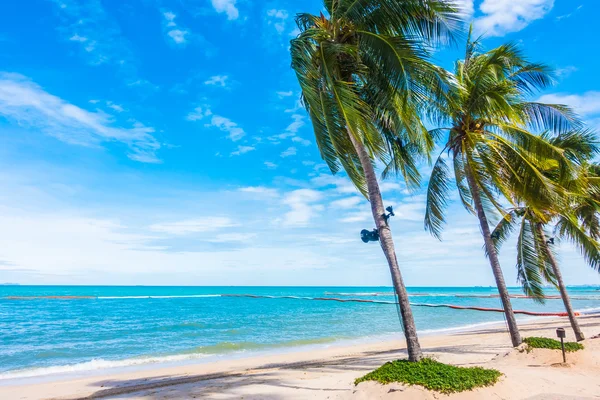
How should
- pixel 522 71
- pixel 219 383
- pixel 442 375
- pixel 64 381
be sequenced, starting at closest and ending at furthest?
pixel 442 375
pixel 219 383
pixel 522 71
pixel 64 381

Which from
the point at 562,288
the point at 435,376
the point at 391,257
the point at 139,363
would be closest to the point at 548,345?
the point at 562,288

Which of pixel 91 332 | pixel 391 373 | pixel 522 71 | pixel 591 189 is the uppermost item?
pixel 522 71

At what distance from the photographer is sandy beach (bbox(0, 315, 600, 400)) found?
5977 millimetres

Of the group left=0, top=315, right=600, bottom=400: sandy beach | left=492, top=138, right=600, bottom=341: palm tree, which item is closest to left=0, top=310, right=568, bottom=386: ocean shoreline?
left=0, top=315, right=600, bottom=400: sandy beach

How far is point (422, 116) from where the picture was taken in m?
8.14

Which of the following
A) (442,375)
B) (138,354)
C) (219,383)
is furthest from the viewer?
(138,354)

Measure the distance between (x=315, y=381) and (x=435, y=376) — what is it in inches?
145

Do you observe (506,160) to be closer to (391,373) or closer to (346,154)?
(346,154)

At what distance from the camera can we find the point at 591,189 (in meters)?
10.8

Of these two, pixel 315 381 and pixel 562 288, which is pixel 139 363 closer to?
pixel 315 381

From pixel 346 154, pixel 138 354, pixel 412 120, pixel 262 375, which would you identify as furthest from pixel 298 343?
pixel 412 120

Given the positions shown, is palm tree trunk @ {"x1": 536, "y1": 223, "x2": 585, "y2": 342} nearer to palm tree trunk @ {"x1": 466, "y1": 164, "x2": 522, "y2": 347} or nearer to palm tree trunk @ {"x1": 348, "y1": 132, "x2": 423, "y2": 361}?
palm tree trunk @ {"x1": 466, "y1": 164, "x2": 522, "y2": 347}

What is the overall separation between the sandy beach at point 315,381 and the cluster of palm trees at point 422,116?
3.95 ft

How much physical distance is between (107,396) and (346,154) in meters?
8.45
